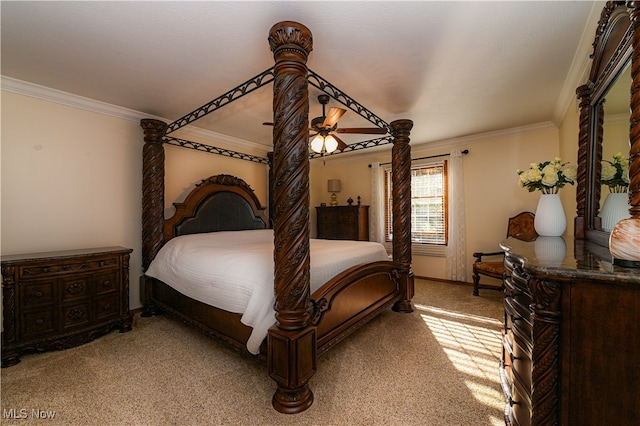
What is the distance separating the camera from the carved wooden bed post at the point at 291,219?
62.0 inches

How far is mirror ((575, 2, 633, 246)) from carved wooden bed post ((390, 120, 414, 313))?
156 centimetres

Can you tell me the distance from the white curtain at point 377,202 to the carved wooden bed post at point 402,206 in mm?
2029

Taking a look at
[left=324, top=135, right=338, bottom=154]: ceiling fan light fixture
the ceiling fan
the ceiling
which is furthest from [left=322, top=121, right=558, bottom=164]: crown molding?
[left=324, top=135, right=338, bottom=154]: ceiling fan light fixture

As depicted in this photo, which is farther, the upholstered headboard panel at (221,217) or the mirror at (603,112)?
the upholstered headboard panel at (221,217)

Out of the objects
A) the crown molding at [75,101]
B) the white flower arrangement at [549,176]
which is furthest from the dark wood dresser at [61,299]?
the white flower arrangement at [549,176]

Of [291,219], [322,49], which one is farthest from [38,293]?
[322,49]

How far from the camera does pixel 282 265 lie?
1.62m

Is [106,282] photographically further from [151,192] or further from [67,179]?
[67,179]

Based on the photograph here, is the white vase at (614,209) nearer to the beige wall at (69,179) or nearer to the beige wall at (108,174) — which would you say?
the beige wall at (108,174)

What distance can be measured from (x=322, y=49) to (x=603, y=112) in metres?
1.89

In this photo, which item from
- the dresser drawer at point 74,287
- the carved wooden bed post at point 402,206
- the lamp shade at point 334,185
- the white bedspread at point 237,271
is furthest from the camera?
the lamp shade at point 334,185

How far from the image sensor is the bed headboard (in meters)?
3.40

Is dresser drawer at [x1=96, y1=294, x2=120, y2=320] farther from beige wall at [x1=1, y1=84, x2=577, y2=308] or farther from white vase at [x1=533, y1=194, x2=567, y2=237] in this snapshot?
white vase at [x1=533, y1=194, x2=567, y2=237]

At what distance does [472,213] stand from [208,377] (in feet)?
14.3
